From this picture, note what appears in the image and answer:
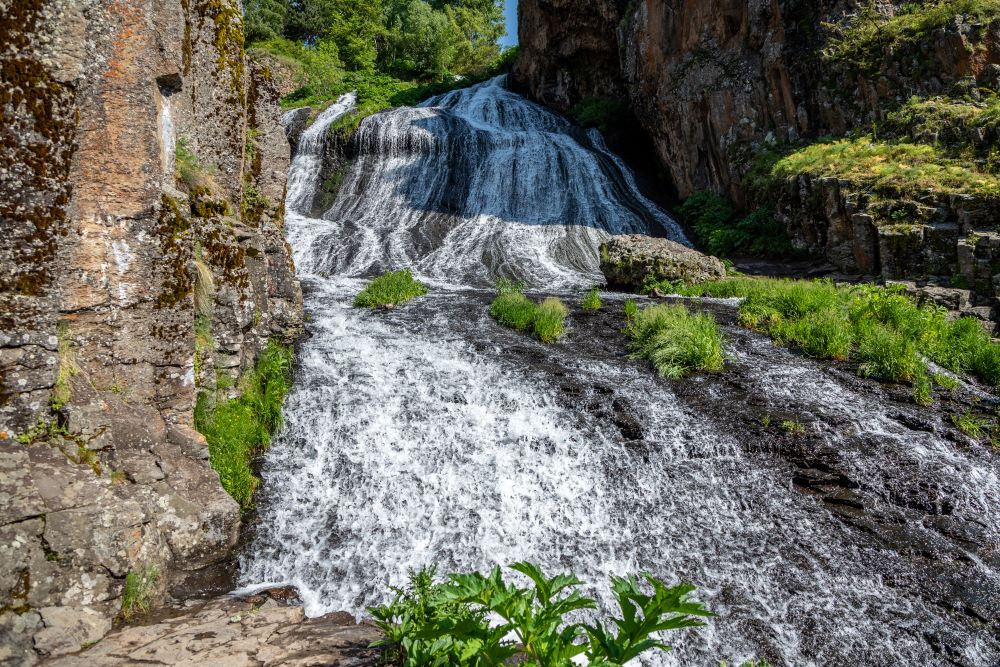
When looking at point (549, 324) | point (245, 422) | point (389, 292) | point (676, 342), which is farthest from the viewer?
point (389, 292)

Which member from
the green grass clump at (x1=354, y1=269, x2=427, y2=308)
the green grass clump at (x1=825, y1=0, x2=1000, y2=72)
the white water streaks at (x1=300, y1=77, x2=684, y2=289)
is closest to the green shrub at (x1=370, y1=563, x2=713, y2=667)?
the green grass clump at (x1=354, y1=269, x2=427, y2=308)

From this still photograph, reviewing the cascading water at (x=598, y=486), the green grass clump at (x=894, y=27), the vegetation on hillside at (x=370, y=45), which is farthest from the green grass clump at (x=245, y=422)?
the vegetation on hillside at (x=370, y=45)

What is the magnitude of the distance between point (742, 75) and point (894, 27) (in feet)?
15.5

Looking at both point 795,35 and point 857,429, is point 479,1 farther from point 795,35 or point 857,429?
point 857,429

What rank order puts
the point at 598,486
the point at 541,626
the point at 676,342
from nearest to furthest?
the point at 541,626
the point at 598,486
the point at 676,342

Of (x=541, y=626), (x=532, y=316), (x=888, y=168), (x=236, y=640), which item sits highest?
(x=888, y=168)

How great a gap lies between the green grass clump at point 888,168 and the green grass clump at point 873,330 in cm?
423

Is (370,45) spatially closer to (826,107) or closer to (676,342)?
(826,107)

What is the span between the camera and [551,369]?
29.9 feet

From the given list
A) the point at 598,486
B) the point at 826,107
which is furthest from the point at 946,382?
the point at 826,107

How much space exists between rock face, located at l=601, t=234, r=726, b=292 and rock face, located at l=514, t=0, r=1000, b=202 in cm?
731

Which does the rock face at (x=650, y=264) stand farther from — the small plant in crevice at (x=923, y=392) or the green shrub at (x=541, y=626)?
the green shrub at (x=541, y=626)

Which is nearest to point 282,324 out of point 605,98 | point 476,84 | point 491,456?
point 491,456

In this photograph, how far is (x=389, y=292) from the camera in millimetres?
12727
